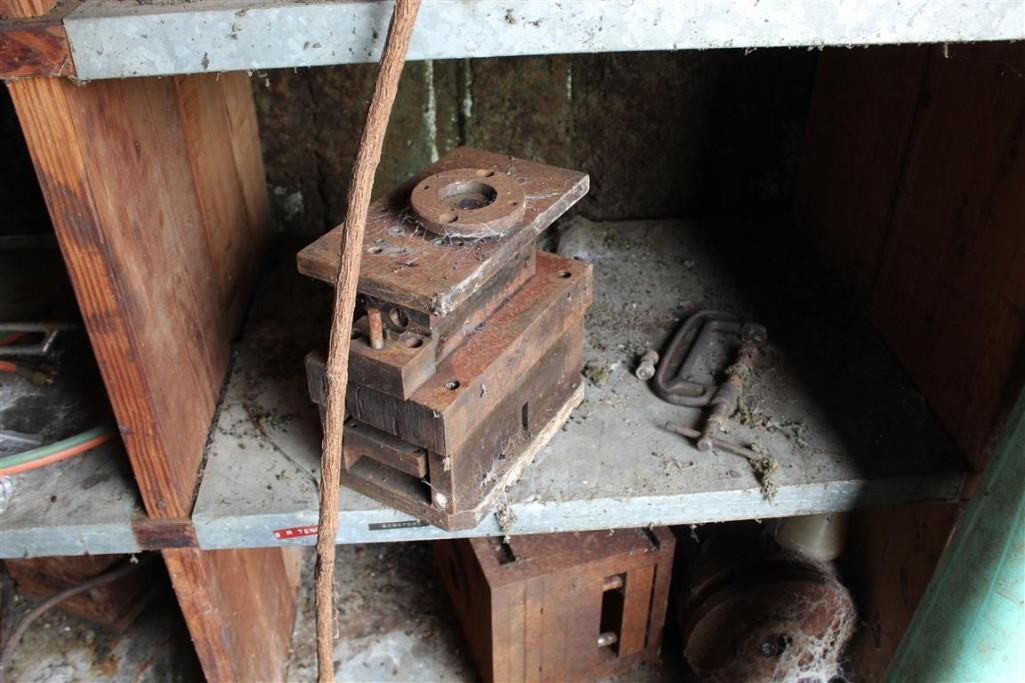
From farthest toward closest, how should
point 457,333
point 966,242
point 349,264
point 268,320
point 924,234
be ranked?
1. point 268,320
2. point 924,234
3. point 966,242
4. point 457,333
5. point 349,264

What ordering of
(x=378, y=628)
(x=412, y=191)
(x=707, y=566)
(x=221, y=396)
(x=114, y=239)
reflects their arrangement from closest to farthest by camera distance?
(x=114, y=239)
(x=412, y=191)
(x=221, y=396)
(x=707, y=566)
(x=378, y=628)

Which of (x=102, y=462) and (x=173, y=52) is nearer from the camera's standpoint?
(x=173, y=52)

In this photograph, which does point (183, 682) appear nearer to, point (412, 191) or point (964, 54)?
point (412, 191)

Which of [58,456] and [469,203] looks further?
[58,456]

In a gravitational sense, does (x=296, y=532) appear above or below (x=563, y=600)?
above

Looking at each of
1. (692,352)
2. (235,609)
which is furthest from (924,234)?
(235,609)

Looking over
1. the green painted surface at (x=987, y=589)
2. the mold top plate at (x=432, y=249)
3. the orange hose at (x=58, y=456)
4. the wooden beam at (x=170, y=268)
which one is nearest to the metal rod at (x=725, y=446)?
the green painted surface at (x=987, y=589)

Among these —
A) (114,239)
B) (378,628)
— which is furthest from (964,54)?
(378,628)

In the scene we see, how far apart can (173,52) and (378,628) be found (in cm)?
117

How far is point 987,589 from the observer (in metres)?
0.87

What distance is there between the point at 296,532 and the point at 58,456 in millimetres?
335

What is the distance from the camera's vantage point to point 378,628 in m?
1.62

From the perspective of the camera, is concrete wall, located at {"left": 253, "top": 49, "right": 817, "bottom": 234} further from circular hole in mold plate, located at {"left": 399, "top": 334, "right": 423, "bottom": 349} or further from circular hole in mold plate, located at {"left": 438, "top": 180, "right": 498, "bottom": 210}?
circular hole in mold plate, located at {"left": 399, "top": 334, "right": 423, "bottom": 349}

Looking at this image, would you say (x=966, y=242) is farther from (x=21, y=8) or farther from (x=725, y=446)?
(x=21, y=8)
